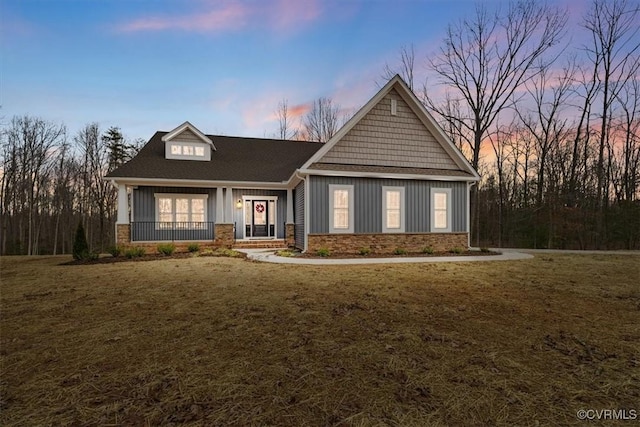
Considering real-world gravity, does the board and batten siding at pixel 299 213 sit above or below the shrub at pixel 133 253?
above

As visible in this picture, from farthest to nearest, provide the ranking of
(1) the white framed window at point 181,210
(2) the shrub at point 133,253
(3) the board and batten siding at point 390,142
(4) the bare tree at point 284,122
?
(4) the bare tree at point 284,122 < (1) the white framed window at point 181,210 < (3) the board and batten siding at point 390,142 < (2) the shrub at point 133,253

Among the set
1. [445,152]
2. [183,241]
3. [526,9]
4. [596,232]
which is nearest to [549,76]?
[526,9]

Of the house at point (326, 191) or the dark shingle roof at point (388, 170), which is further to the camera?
the house at point (326, 191)

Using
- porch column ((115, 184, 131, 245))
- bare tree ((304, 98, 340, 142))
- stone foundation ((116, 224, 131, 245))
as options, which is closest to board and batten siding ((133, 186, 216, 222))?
porch column ((115, 184, 131, 245))

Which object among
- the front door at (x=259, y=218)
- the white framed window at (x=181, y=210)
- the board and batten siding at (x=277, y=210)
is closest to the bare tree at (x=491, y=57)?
the board and batten siding at (x=277, y=210)

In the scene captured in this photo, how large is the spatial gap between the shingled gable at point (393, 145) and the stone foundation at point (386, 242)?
2443 millimetres

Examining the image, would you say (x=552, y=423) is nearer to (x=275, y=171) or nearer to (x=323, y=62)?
(x=275, y=171)

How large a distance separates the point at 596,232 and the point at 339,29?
20552mm

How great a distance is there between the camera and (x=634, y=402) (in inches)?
92.9

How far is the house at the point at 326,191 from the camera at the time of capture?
40.2 ft

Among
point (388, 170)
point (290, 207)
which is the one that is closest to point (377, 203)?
point (388, 170)

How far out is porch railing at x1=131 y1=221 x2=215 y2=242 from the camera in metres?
14.2

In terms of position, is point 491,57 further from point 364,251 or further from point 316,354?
point 316,354

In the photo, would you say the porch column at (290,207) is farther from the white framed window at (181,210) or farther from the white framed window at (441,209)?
the white framed window at (441,209)
